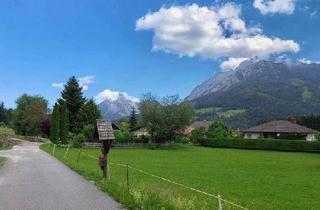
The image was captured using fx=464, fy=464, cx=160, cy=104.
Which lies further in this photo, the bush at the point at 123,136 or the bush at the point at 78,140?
the bush at the point at 123,136

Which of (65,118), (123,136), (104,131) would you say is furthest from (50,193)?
(123,136)

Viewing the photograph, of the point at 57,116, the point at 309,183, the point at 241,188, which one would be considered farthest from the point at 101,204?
the point at 57,116

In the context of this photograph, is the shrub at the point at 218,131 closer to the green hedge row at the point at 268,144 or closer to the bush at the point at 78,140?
the green hedge row at the point at 268,144

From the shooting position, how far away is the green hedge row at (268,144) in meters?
73.7

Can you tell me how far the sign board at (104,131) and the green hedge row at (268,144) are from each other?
55.4 metres

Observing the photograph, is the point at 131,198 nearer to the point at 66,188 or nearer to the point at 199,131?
the point at 66,188

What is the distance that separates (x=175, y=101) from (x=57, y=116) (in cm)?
2105

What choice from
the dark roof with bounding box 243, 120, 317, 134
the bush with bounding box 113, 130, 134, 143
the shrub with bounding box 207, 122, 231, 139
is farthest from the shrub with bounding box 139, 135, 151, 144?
the dark roof with bounding box 243, 120, 317, 134

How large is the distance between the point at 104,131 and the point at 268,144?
59.8 m

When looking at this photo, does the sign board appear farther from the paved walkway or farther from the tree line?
the tree line

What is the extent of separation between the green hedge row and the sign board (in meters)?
55.4

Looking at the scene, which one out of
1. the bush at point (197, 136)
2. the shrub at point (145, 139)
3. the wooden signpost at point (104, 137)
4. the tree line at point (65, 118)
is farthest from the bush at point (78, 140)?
the wooden signpost at point (104, 137)

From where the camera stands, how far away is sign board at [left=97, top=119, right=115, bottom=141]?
75.2 feet

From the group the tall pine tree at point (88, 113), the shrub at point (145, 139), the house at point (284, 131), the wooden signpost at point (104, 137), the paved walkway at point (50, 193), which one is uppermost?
the tall pine tree at point (88, 113)
